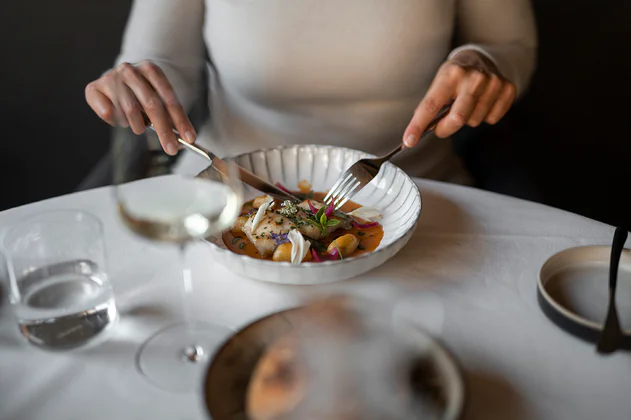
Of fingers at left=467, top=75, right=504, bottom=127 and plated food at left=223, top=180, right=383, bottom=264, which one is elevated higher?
fingers at left=467, top=75, right=504, bottom=127

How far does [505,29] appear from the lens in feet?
4.00

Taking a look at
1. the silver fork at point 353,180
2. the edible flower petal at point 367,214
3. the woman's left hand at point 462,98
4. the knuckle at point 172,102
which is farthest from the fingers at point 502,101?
the knuckle at point 172,102

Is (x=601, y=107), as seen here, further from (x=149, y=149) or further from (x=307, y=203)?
(x=149, y=149)

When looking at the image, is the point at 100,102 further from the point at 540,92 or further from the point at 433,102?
the point at 540,92

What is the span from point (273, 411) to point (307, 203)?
0.42 meters

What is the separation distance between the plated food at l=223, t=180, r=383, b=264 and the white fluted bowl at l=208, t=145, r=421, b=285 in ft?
0.07

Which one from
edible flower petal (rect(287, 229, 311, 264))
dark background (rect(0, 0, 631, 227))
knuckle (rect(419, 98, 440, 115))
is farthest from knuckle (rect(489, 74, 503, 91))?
dark background (rect(0, 0, 631, 227))

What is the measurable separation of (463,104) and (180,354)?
1.95ft

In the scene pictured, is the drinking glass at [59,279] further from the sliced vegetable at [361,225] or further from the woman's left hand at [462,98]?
the woman's left hand at [462,98]

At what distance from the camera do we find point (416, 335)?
0.53 m

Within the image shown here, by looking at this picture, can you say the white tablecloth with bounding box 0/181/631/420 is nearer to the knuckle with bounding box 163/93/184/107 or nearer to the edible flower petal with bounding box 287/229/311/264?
the edible flower petal with bounding box 287/229/311/264

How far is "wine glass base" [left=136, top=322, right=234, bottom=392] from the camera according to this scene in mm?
561

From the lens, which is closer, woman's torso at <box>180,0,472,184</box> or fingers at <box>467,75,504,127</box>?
fingers at <box>467,75,504,127</box>

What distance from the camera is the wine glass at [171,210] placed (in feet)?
1.77
